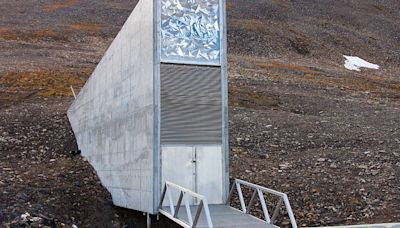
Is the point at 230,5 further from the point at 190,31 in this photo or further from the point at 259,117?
the point at 190,31

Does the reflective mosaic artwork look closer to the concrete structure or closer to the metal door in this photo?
the concrete structure

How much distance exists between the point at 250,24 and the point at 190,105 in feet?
126

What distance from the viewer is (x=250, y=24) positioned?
48.2 meters

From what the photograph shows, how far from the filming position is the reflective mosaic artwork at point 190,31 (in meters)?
11.3

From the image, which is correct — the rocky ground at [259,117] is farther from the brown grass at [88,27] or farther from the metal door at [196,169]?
the metal door at [196,169]

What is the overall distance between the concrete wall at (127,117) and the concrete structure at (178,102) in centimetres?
3

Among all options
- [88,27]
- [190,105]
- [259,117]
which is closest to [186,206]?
[190,105]

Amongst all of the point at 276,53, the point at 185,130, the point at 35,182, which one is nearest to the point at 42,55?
the point at 276,53

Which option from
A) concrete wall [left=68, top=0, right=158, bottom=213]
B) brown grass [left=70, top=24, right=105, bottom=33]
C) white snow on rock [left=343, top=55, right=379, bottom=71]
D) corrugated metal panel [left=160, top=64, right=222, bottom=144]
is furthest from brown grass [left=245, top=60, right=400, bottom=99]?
corrugated metal panel [left=160, top=64, right=222, bottom=144]

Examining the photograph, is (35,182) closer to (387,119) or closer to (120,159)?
(120,159)

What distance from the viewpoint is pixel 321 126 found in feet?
67.6

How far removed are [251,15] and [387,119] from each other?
3216cm

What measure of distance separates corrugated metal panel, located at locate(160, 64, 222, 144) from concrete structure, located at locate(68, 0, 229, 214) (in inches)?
0.9

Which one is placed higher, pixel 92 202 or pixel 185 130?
pixel 185 130
